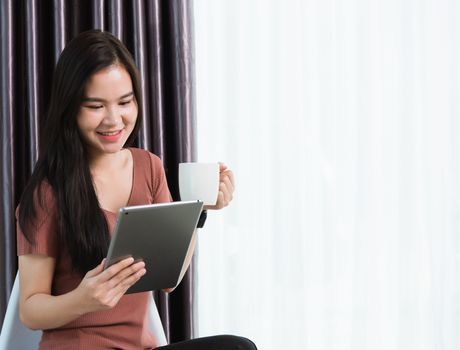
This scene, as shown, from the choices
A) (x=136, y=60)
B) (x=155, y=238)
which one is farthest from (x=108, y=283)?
(x=136, y=60)

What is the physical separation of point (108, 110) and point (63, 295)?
0.40m

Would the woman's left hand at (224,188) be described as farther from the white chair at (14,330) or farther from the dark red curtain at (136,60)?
the dark red curtain at (136,60)

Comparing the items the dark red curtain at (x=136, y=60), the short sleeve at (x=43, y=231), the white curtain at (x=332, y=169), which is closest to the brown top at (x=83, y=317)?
the short sleeve at (x=43, y=231)

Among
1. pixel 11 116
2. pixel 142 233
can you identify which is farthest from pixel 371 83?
pixel 142 233

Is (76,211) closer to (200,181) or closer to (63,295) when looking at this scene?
(63,295)

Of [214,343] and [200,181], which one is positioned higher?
[200,181]

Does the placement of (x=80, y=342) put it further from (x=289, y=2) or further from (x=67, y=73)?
(x=289, y=2)

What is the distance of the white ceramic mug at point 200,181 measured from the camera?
5.65 ft

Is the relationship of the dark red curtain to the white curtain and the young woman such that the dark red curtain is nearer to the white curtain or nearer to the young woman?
the white curtain

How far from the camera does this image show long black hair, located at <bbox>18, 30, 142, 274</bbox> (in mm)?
1572

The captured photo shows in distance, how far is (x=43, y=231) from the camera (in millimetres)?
1578

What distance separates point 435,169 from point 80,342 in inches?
60.3

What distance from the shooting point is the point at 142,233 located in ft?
4.68

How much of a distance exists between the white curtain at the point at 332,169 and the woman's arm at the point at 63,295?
104cm
